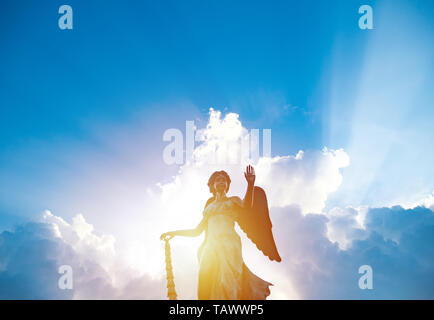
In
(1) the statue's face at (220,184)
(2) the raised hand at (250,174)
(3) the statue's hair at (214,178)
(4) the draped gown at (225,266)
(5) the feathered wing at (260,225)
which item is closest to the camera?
(4) the draped gown at (225,266)

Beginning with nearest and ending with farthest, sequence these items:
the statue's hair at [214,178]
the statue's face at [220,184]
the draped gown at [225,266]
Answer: the draped gown at [225,266] < the statue's face at [220,184] < the statue's hair at [214,178]

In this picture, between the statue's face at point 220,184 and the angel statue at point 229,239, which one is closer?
the angel statue at point 229,239

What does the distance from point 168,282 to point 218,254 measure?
5.38 ft

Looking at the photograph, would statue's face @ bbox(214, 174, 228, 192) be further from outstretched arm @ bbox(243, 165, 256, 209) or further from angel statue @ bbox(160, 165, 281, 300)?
outstretched arm @ bbox(243, 165, 256, 209)

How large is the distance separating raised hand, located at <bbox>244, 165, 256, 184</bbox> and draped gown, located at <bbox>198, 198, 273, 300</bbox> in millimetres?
1090

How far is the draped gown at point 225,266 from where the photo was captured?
8.27 metres

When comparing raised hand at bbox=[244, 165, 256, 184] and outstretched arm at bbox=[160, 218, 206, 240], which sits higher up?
raised hand at bbox=[244, 165, 256, 184]

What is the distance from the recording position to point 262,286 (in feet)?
28.1

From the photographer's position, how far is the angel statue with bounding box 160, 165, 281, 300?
8.35 metres

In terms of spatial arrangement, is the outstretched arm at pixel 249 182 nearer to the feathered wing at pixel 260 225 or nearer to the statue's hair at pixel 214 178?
the feathered wing at pixel 260 225

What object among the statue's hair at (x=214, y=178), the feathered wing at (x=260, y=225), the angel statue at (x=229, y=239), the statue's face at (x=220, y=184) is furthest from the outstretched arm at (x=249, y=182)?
the statue's hair at (x=214, y=178)

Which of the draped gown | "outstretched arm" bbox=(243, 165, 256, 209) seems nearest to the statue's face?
the draped gown
